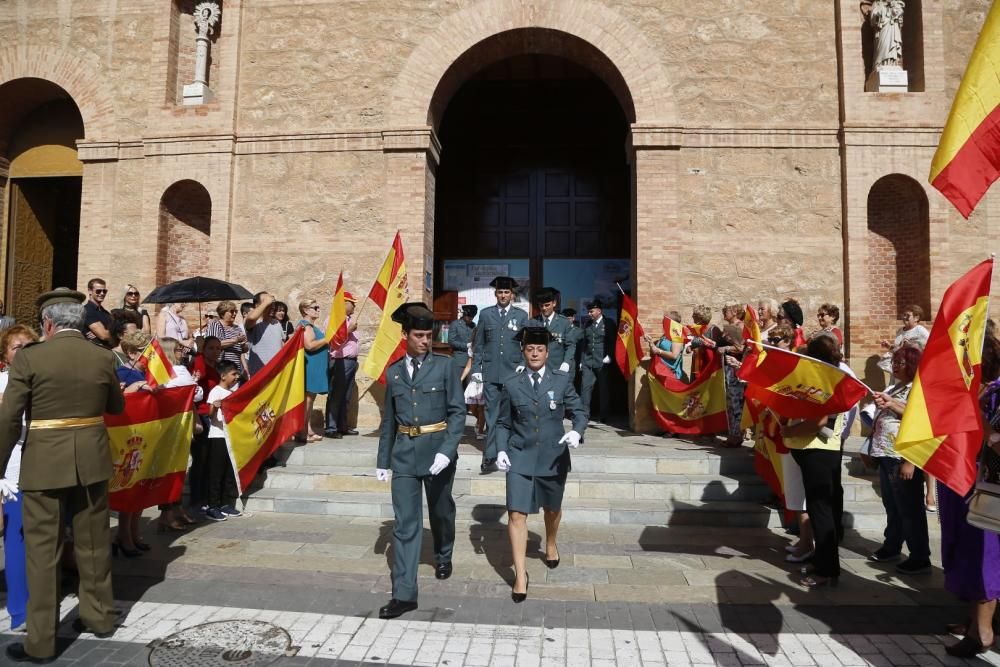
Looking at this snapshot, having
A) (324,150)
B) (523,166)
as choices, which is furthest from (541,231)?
(324,150)

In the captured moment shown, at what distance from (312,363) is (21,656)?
17.1 feet

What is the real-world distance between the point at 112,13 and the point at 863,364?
14.6 metres

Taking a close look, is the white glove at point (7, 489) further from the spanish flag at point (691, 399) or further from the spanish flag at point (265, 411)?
the spanish flag at point (691, 399)

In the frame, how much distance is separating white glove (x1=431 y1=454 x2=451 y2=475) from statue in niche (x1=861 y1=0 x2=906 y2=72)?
1017cm

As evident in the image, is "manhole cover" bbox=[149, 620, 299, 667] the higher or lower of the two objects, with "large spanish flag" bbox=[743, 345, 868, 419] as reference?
lower

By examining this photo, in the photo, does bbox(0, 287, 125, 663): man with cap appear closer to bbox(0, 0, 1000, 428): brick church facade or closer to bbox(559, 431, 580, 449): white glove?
bbox(559, 431, 580, 449): white glove

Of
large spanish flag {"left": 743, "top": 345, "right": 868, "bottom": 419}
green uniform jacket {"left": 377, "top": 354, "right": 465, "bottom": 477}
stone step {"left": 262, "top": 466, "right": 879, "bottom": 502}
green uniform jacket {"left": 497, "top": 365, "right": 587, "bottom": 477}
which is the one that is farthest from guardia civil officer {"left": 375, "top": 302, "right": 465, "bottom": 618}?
large spanish flag {"left": 743, "top": 345, "right": 868, "bottom": 419}

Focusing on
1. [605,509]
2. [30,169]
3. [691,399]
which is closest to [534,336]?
[605,509]

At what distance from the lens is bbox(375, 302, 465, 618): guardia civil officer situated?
15.7ft

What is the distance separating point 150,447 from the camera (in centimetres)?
560

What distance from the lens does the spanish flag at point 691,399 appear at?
331 inches

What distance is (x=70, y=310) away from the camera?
4230mm

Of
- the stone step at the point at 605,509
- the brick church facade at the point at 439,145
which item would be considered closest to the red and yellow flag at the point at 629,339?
the brick church facade at the point at 439,145

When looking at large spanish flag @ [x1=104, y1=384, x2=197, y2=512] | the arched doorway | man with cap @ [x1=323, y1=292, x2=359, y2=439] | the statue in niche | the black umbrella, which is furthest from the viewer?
the arched doorway
